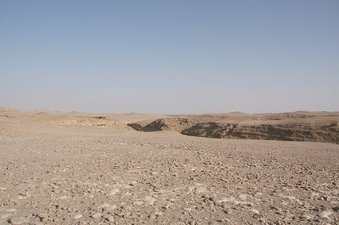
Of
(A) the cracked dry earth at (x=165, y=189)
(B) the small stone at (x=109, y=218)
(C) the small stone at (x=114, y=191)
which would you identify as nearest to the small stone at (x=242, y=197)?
(A) the cracked dry earth at (x=165, y=189)

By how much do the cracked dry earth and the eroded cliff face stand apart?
28.9 ft

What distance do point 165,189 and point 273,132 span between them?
1646 cm

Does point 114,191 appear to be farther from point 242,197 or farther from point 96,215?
point 242,197

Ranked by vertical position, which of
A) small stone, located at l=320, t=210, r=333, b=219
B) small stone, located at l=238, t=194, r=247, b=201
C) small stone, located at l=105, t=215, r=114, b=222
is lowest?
small stone, located at l=320, t=210, r=333, b=219

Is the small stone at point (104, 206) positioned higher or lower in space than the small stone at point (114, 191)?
lower

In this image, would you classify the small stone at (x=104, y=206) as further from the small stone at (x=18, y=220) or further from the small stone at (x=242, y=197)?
the small stone at (x=242, y=197)

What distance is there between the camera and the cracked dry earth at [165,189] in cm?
584

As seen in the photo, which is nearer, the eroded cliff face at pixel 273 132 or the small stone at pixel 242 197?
the small stone at pixel 242 197

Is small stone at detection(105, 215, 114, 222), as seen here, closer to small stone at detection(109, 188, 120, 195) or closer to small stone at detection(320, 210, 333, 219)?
small stone at detection(109, 188, 120, 195)

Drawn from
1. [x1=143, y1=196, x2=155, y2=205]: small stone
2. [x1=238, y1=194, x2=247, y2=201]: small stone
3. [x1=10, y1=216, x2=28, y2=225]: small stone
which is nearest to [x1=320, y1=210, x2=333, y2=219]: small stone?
[x1=238, y1=194, x2=247, y2=201]: small stone

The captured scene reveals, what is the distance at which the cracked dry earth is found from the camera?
19.2 feet

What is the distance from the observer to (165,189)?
7.42 m

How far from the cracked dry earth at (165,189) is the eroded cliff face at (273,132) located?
8797mm

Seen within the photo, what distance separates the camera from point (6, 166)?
31.7 ft
